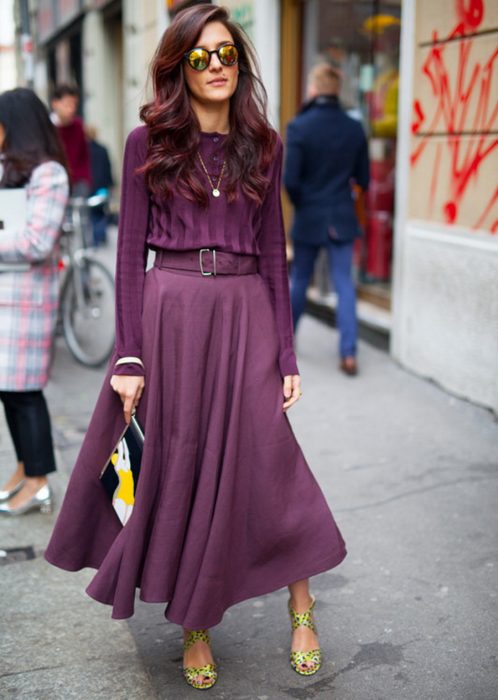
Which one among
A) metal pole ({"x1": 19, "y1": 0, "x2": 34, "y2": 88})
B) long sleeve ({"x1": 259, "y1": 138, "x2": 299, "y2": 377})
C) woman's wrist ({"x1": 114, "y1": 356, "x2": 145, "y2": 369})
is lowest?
woman's wrist ({"x1": 114, "y1": 356, "x2": 145, "y2": 369})

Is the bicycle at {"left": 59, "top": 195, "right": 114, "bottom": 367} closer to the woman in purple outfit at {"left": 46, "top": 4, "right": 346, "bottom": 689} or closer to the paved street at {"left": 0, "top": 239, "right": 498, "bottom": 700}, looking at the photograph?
the paved street at {"left": 0, "top": 239, "right": 498, "bottom": 700}

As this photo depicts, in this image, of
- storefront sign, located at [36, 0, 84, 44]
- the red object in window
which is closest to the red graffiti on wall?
the red object in window

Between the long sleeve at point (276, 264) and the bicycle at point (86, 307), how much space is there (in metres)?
3.83

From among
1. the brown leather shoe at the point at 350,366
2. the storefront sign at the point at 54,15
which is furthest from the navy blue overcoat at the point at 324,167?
the storefront sign at the point at 54,15

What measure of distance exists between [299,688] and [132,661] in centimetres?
53

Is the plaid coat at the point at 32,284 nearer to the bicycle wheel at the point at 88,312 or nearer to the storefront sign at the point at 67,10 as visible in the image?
the bicycle wheel at the point at 88,312

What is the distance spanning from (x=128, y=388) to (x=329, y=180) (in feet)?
13.3

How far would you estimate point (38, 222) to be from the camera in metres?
3.83

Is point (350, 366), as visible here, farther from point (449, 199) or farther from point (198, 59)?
point (198, 59)

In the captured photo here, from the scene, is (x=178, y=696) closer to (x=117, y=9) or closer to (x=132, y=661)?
(x=132, y=661)

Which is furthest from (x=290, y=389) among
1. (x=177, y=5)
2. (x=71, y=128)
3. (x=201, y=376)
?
(x=177, y=5)

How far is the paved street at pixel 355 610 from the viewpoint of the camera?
2.83 m

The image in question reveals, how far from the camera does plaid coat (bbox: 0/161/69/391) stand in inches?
151

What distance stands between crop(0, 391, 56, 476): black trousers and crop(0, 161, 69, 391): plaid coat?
0.10 metres
